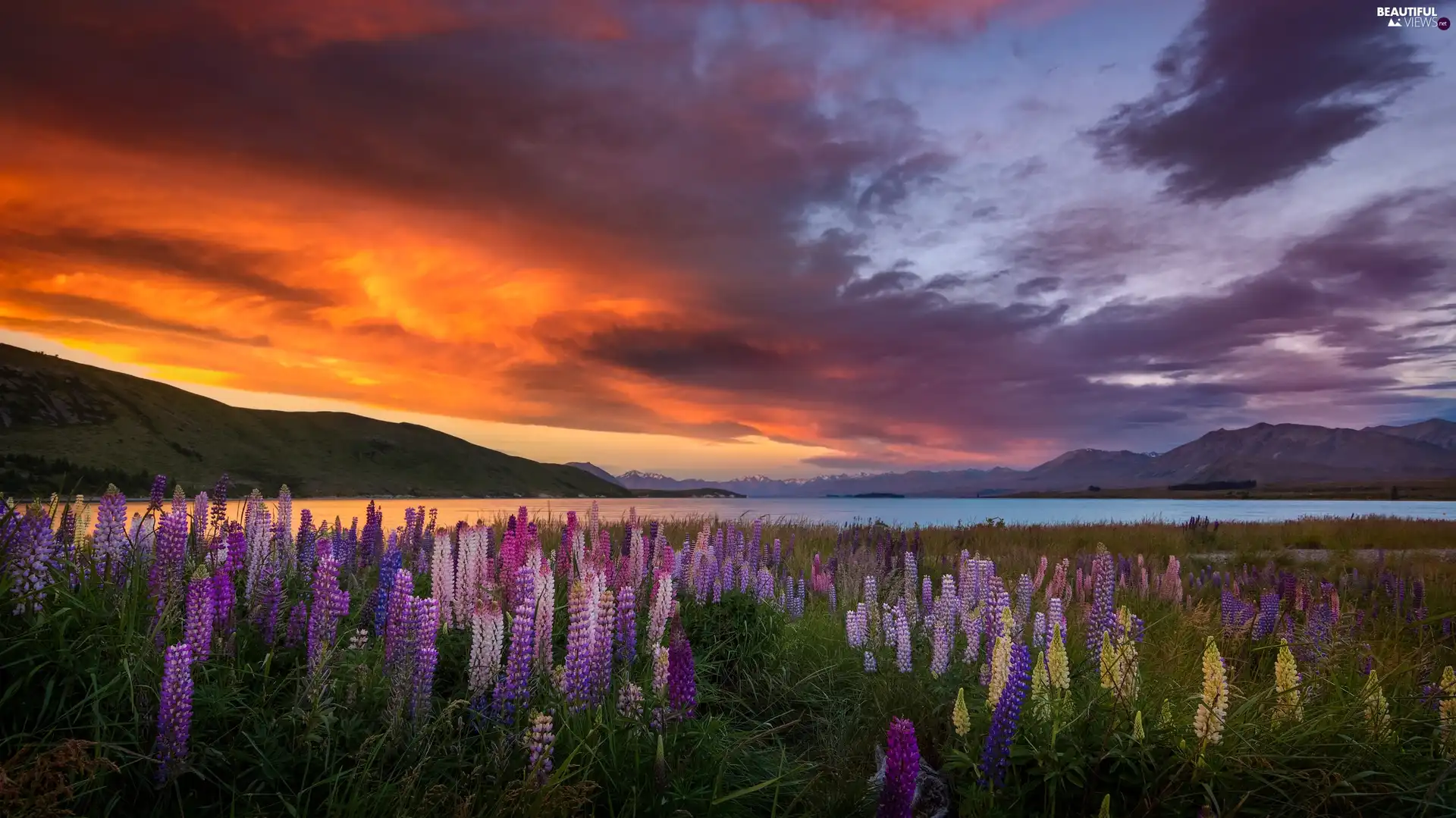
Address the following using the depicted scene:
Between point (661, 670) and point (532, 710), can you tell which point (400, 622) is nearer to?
point (532, 710)

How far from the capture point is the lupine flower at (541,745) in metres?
3.80

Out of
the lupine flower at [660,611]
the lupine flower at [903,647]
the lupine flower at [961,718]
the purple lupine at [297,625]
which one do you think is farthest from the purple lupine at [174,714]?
the lupine flower at [903,647]

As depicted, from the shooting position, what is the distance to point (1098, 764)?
14.1 feet

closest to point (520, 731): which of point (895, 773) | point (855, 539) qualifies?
point (895, 773)

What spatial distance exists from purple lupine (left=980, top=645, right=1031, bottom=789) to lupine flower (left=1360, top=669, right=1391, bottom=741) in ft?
8.53

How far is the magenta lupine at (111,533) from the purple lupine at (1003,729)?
20.1 ft

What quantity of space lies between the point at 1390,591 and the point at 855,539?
9604 millimetres

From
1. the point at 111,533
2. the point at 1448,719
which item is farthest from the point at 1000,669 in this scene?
the point at 111,533

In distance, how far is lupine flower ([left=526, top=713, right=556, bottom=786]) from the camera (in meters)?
3.80

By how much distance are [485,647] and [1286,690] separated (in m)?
5.25

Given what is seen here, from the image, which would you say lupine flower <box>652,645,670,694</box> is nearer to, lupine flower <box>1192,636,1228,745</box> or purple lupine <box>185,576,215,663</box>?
purple lupine <box>185,576,215,663</box>

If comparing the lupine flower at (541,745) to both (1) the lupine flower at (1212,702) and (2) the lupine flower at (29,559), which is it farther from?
Answer: (1) the lupine flower at (1212,702)

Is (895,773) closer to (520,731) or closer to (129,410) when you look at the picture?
(520,731)

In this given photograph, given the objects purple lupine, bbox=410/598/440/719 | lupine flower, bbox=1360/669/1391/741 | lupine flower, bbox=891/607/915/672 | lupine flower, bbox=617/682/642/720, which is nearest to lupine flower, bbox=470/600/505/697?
purple lupine, bbox=410/598/440/719
